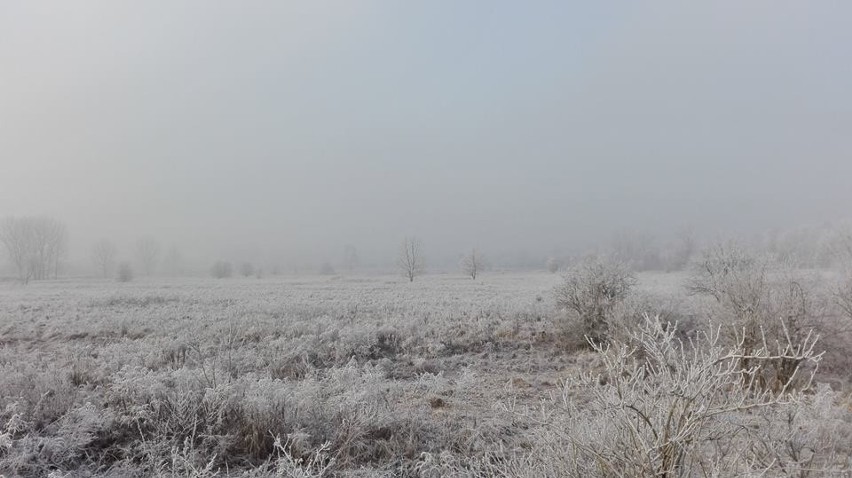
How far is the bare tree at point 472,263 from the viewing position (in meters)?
58.0

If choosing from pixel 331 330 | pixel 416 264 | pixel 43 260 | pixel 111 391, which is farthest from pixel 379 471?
pixel 43 260

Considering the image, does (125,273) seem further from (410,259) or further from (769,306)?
(769,306)

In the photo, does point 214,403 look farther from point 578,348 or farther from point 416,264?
point 416,264

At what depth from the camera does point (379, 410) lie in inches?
247

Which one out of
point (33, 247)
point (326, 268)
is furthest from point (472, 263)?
point (33, 247)

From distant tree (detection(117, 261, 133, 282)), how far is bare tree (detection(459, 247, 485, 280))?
4236cm

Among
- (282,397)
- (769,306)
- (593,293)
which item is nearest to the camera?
(282,397)

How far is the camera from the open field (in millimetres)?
4570

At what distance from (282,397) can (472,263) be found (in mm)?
52878

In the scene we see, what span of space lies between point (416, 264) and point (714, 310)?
4968cm

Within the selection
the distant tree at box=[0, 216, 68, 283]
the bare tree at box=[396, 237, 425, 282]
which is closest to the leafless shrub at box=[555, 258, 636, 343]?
the bare tree at box=[396, 237, 425, 282]

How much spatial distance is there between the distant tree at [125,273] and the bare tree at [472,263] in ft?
139

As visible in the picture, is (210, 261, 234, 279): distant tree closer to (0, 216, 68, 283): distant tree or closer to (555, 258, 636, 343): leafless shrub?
(0, 216, 68, 283): distant tree

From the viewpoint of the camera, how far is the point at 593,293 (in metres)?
13.0
